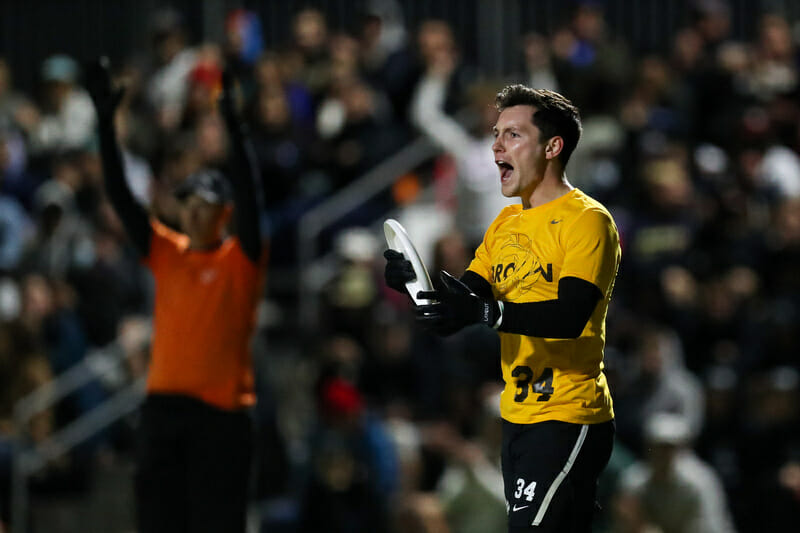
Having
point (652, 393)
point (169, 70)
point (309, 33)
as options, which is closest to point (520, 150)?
point (652, 393)

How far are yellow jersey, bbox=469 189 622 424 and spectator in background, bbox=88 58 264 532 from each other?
181 centimetres

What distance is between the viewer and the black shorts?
13.8 ft

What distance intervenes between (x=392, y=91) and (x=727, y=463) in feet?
15.6

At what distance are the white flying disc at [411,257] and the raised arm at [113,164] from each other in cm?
205

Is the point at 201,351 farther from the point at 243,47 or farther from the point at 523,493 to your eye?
the point at 243,47

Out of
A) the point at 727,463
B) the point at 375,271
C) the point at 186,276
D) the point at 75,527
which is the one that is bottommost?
the point at 75,527

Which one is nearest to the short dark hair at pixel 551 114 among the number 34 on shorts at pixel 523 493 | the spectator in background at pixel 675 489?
the number 34 on shorts at pixel 523 493

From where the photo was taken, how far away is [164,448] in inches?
226

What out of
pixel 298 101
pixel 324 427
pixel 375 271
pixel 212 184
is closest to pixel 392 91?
pixel 298 101

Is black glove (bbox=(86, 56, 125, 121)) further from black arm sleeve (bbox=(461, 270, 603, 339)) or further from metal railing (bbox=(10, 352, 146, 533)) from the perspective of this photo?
metal railing (bbox=(10, 352, 146, 533))

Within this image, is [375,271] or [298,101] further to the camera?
[298,101]

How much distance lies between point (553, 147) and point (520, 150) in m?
0.11

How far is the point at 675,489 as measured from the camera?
8.12m

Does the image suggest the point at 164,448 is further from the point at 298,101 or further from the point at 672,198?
the point at 298,101
